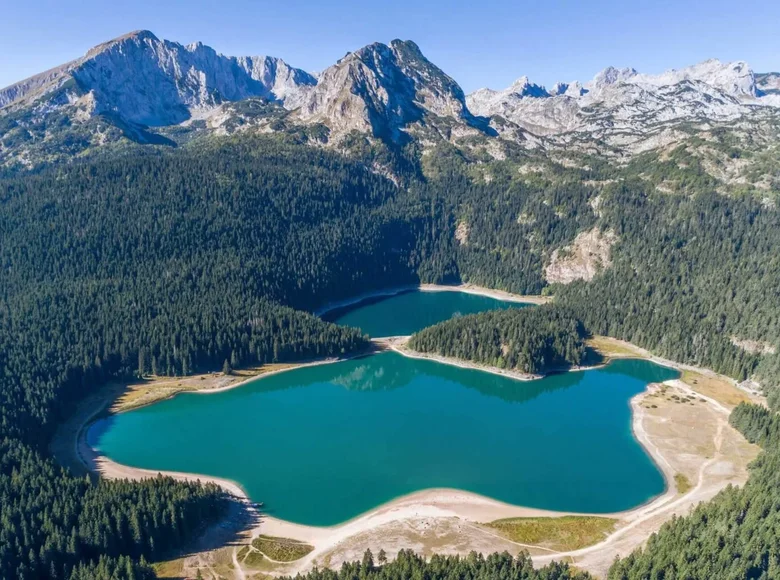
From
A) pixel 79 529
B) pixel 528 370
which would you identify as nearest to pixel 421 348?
pixel 528 370

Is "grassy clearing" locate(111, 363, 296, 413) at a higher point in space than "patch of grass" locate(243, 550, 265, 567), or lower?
higher

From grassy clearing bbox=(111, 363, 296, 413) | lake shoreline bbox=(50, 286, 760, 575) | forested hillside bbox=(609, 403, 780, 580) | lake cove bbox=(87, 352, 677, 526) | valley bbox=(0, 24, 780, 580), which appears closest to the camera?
forested hillside bbox=(609, 403, 780, 580)

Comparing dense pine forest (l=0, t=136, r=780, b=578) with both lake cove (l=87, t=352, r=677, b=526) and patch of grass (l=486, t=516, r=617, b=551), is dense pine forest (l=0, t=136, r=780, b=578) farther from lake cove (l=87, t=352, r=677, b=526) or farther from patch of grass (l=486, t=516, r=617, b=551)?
lake cove (l=87, t=352, r=677, b=526)

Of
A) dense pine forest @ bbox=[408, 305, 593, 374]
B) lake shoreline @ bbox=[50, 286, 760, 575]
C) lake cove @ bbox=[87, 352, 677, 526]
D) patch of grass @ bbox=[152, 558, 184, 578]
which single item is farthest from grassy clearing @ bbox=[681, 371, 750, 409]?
patch of grass @ bbox=[152, 558, 184, 578]

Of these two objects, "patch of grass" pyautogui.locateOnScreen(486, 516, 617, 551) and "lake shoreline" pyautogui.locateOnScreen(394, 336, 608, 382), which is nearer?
"patch of grass" pyautogui.locateOnScreen(486, 516, 617, 551)

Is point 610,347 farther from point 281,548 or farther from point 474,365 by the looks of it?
A: point 281,548

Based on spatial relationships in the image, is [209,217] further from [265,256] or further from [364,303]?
[364,303]

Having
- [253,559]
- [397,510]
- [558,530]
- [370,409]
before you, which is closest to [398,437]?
[370,409]
